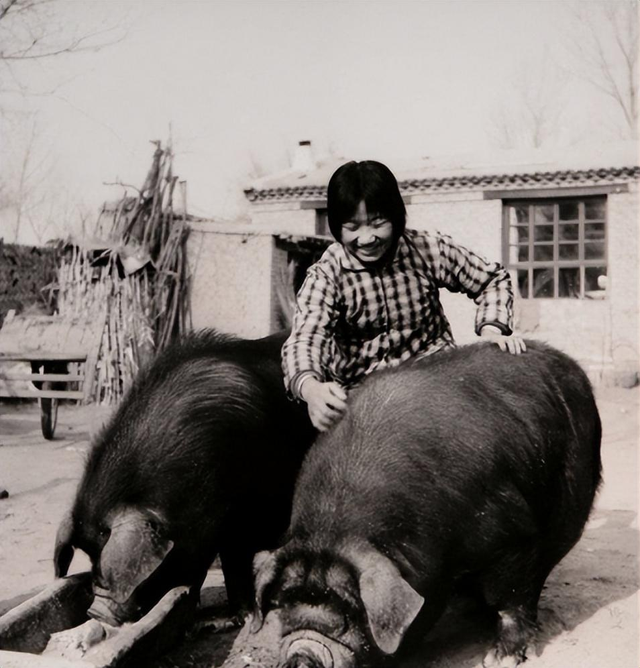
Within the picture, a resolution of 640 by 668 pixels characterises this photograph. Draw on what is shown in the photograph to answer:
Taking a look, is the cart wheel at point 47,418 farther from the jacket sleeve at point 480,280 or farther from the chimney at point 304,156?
the chimney at point 304,156

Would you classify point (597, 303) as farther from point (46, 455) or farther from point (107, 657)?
point (107, 657)

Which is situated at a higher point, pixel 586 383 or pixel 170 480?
pixel 586 383

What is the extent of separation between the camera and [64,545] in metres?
3.43

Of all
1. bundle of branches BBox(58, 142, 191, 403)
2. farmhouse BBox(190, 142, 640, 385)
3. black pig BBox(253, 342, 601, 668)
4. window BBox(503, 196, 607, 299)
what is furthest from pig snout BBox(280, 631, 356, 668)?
window BBox(503, 196, 607, 299)

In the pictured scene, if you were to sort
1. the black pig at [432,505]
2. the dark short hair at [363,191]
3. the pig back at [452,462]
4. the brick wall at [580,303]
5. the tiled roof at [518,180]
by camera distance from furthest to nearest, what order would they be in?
the tiled roof at [518,180], the brick wall at [580,303], the dark short hair at [363,191], the pig back at [452,462], the black pig at [432,505]

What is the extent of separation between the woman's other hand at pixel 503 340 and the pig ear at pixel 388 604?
53.1 inches

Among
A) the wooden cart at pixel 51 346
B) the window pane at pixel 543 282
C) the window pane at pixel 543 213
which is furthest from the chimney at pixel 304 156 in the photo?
the wooden cart at pixel 51 346

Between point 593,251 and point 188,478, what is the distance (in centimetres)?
1412

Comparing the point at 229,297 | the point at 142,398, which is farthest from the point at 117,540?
the point at 229,297

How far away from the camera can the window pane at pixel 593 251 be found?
16047 mm

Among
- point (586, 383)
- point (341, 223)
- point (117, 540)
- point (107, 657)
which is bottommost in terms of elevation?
point (107, 657)

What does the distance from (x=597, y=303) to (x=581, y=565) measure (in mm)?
10933

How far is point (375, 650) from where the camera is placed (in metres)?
2.81

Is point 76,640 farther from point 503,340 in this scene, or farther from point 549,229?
point 549,229
